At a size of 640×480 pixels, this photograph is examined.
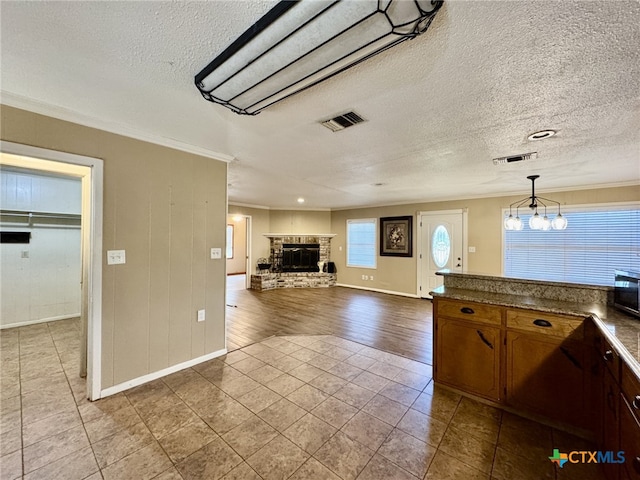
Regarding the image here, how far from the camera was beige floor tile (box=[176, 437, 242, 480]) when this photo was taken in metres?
1.59

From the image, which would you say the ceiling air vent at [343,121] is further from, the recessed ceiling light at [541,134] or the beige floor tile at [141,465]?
the beige floor tile at [141,465]

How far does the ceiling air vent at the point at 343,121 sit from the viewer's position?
2102 mm

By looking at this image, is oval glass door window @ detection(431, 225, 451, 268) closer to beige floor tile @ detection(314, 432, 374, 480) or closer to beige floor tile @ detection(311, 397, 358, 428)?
beige floor tile @ detection(311, 397, 358, 428)

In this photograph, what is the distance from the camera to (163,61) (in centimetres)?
147

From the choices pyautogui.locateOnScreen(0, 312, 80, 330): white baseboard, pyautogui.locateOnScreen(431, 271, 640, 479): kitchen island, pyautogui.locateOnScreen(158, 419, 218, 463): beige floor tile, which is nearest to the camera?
pyautogui.locateOnScreen(431, 271, 640, 479): kitchen island

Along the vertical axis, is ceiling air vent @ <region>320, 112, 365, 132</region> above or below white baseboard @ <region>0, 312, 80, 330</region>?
above

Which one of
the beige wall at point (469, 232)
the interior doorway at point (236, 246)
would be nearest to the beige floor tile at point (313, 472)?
the beige wall at point (469, 232)

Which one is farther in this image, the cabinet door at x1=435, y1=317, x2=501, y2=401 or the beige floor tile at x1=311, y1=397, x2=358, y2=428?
the cabinet door at x1=435, y1=317, x2=501, y2=401

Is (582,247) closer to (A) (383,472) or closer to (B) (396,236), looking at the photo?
(B) (396,236)

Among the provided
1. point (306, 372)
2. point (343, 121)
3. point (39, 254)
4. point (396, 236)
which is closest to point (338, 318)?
point (306, 372)

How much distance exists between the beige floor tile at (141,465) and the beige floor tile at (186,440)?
0.15 feet

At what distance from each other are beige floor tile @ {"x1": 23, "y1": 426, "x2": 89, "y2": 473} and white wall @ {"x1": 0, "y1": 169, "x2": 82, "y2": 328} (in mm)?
3717

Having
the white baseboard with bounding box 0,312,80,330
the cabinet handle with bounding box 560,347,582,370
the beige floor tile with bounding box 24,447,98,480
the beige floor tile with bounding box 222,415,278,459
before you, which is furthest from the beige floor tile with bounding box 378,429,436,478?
the white baseboard with bounding box 0,312,80,330

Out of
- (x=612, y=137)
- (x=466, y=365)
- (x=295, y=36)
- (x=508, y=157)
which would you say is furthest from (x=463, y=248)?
(x=295, y=36)
